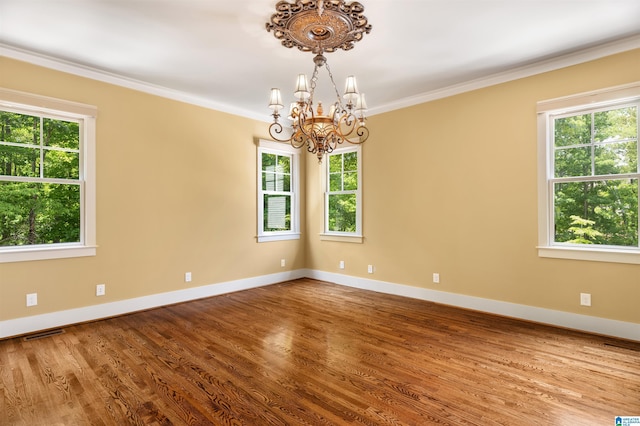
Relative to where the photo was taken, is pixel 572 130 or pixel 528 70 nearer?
pixel 572 130

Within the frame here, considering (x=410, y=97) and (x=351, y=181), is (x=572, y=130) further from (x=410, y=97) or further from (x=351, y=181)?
(x=351, y=181)

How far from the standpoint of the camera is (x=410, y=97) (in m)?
4.75

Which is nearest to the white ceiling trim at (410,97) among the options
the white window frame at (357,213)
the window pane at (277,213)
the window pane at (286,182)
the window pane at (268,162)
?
the white window frame at (357,213)

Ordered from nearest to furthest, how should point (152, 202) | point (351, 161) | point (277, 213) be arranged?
point (152, 202)
point (351, 161)
point (277, 213)

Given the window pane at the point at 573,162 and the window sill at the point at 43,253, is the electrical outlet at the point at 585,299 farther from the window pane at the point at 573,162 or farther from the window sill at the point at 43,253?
the window sill at the point at 43,253

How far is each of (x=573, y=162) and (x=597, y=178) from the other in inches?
11.1

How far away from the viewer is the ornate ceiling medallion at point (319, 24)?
2533 millimetres

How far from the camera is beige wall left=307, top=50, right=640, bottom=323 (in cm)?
342

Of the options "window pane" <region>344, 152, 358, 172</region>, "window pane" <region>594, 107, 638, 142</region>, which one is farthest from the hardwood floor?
"window pane" <region>344, 152, 358, 172</region>

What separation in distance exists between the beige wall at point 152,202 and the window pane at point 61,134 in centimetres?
24

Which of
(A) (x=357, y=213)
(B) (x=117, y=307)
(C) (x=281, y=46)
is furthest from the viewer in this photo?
(A) (x=357, y=213)

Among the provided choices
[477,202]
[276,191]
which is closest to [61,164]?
[276,191]

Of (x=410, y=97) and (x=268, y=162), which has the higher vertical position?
(x=410, y=97)

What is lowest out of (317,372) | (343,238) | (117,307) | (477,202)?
(317,372)
